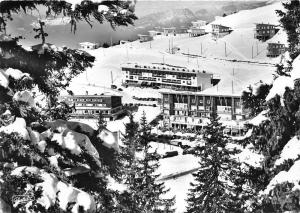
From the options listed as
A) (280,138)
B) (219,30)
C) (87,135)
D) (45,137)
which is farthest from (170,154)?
(219,30)

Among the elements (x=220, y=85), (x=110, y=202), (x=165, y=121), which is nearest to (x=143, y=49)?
(x=220, y=85)

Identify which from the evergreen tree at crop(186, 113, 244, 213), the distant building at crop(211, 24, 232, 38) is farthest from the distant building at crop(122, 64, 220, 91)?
the evergreen tree at crop(186, 113, 244, 213)

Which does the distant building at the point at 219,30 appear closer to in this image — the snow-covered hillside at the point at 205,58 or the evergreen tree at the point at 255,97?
the snow-covered hillside at the point at 205,58

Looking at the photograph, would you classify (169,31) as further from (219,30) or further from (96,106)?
(96,106)

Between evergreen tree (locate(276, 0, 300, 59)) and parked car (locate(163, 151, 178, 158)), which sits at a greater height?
evergreen tree (locate(276, 0, 300, 59))

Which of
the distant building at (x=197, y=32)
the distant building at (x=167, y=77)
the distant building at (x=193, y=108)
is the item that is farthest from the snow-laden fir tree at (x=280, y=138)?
the distant building at (x=197, y=32)

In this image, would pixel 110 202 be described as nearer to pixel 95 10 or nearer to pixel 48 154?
pixel 48 154

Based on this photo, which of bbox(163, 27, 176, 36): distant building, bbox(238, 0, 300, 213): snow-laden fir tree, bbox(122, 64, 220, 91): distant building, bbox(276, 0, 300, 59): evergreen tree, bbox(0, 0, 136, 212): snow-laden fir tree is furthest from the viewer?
bbox(163, 27, 176, 36): distant building

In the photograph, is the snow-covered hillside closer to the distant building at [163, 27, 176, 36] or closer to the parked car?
the distant building at [163, 27, 176, 36]
